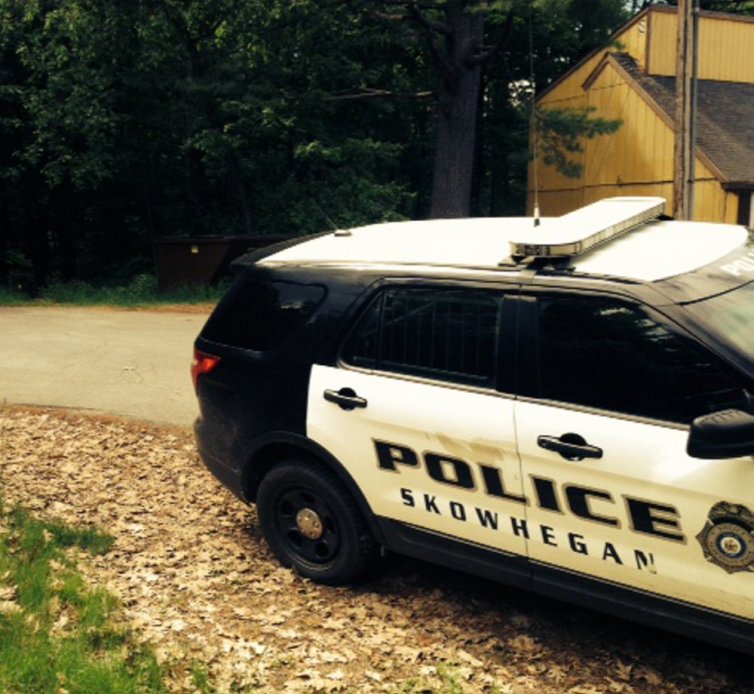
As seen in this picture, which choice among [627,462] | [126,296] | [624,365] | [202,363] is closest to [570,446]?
[627,462]

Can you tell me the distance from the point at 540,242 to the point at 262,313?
1741 mm

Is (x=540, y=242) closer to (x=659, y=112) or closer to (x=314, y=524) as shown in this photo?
(x=314, y=524)

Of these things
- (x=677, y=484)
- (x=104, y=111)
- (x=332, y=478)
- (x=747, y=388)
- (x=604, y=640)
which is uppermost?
(x=104, y=111)

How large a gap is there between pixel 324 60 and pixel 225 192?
5891mm

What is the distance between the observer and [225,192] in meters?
28.1

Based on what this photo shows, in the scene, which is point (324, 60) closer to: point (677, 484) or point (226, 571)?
point (226, 571)

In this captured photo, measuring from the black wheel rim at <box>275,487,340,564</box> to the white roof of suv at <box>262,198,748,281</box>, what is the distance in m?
1.27

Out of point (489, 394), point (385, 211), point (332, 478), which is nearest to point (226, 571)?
point (332, 478)

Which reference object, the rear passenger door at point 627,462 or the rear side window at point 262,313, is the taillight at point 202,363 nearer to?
the rear side window at point 262,313

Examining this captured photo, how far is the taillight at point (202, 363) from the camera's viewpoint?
5371mm

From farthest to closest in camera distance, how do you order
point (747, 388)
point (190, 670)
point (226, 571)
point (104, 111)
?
point (104, 111) → point (226, 571) → point (190, 670) → point (747, 388)

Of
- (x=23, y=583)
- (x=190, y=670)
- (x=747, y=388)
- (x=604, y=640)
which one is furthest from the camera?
(x=23, y=583)

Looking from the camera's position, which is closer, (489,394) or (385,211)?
(489,394)

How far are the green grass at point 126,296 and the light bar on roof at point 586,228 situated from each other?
14.2 meters
